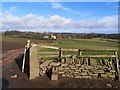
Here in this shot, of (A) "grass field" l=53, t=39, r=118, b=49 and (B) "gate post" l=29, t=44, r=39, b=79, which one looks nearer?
(B) "gate post" l=29, t=44, r=39, b=79

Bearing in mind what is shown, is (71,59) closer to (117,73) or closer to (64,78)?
(64,78)

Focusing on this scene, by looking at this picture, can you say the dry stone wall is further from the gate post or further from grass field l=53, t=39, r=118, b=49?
grass field l=53, t=39, r=118, b=49

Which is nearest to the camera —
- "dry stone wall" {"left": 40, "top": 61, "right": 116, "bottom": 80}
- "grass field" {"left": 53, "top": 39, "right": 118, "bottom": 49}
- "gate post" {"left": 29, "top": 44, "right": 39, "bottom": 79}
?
"gate post" {"left": 29, "top": 44, "right": 39, "bottom": 79}

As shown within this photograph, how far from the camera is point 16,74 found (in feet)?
44.3

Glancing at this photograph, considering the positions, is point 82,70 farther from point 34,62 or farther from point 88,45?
point 88,45

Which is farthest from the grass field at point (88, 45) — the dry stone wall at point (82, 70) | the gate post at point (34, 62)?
the gate post at point (34, 62)

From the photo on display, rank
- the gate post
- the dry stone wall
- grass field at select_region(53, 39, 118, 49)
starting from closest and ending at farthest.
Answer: the gate post → the dry stone wall → grass field at select_region(53, 39, 118, 49)

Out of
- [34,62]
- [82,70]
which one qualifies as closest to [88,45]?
[82,70]

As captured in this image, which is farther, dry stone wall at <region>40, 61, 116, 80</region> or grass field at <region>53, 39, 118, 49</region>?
grass field at <region>53, 39, 118, 49</region>

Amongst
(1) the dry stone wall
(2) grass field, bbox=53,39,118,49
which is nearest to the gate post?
(1) the dry stone wall

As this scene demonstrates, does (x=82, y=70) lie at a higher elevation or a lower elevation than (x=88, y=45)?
lower

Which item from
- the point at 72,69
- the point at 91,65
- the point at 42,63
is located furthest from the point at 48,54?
the point at 91,65

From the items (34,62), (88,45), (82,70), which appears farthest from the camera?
(88,45)

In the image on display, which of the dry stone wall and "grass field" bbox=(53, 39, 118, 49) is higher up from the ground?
"grass field" bbox=(53, 39, 118, 49)
